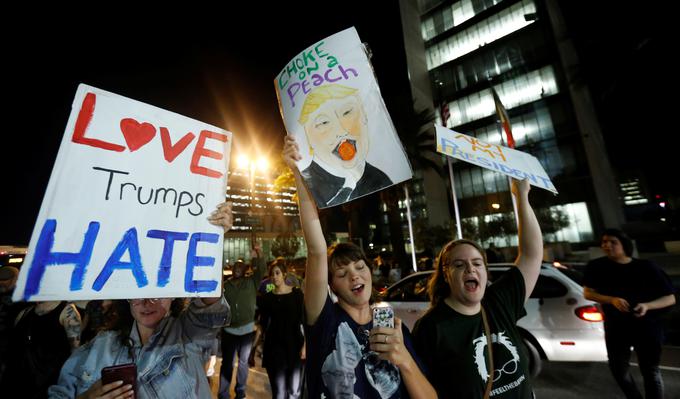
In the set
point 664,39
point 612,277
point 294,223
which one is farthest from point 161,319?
point 294,223

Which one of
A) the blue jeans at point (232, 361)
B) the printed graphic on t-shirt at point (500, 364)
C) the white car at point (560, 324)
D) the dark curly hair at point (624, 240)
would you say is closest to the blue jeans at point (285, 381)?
the blue jeans at point (232, 361)

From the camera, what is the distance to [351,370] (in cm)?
158

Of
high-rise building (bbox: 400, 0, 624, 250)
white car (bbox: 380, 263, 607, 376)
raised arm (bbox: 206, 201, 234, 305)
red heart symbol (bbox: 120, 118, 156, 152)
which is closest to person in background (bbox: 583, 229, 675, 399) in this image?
white car (bbox: 380, 263, 607, 376)

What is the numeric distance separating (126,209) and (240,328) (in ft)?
12.1

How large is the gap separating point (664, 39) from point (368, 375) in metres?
15.9

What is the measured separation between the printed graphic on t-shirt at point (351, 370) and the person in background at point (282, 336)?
2728 mm

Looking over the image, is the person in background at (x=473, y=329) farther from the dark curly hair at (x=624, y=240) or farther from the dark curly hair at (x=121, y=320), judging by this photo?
the dark curly hair at (x=624, y=240)

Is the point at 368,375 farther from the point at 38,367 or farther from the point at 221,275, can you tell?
the point at 38,367

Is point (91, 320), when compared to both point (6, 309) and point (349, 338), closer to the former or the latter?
point (6, 309)

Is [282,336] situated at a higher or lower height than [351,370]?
lower

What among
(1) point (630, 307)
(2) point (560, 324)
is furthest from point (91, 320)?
(2) point (560, 324)

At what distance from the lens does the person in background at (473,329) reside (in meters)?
1.79

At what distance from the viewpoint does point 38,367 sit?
9.59ft

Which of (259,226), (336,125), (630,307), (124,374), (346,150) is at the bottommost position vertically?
(630,307)
